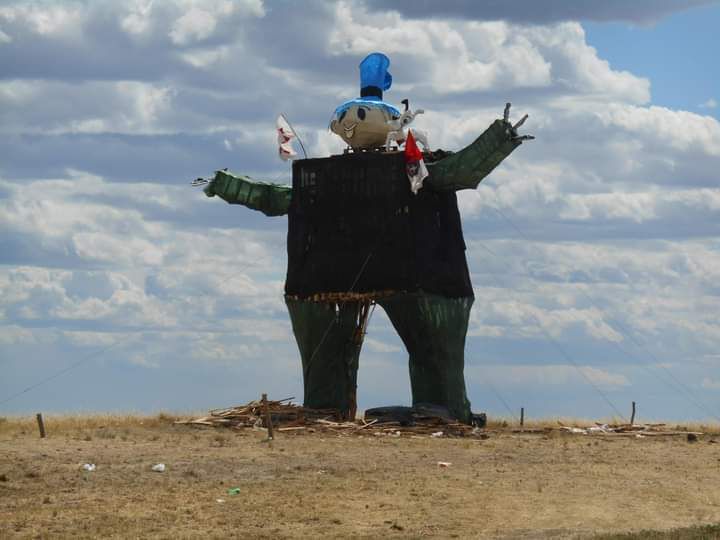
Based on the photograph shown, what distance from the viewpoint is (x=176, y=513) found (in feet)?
74.8

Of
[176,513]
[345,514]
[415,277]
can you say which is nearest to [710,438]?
[415,277]

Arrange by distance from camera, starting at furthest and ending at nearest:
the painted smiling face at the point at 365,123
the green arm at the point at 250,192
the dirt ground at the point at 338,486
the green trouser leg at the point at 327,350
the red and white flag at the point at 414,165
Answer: the green arm at the point at 250,192
the green trouser leg at the point at 327,350
the painted smiling face at the point at 365,123
the red and white flag at the point at 414,165
the dirt ground at the point at 338,486

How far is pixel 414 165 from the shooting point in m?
33.2

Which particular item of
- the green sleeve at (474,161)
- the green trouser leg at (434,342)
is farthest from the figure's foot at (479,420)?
the green sleeve at (474,161)

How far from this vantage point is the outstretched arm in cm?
3203

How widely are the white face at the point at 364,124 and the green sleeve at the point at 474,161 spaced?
166cm

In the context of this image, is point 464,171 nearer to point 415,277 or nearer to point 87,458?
point 415,277

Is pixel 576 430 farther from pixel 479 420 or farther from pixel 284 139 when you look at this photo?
pixel 284 139

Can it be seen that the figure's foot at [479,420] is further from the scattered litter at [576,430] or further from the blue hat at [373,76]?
the blue hat at [373,76]

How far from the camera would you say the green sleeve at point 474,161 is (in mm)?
32125

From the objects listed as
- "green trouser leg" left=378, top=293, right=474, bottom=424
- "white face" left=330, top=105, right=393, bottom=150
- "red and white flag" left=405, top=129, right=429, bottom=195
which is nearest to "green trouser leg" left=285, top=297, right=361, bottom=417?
"green trouser leg" left=378, top=293, right=474, bottom=424

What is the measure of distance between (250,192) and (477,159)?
689 centimetres

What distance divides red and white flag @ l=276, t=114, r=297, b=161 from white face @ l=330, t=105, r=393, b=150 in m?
1.64

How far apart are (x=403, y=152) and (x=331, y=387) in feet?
20.4
